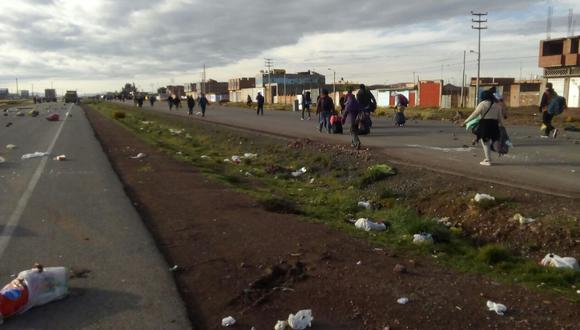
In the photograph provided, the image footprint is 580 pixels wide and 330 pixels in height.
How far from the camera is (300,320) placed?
14.0ft

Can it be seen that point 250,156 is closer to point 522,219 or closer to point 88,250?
point 522,219

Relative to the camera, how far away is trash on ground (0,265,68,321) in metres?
4.42

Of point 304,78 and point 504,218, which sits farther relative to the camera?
point 304,78

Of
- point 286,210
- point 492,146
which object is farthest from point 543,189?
point 286,210

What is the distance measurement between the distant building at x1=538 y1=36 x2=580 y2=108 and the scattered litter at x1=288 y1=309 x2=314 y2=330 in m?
54.7

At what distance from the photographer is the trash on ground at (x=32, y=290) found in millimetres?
4422

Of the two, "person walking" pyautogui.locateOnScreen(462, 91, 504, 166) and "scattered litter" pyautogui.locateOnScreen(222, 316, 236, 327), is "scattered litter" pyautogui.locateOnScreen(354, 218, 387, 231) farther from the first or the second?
"person walking" pyautogui.locateOnScreen(462, 91, 504, 166)

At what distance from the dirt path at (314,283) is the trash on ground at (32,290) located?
3.49 feet

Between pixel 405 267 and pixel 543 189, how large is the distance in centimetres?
412

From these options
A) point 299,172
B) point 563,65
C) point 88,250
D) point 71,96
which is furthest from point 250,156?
point 71,96

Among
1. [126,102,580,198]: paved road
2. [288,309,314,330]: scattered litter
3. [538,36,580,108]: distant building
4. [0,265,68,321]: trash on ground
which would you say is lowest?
[288,309,314,330]: scattered litter

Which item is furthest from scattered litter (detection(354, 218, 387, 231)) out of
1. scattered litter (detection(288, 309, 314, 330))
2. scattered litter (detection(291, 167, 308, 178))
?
scattered litter (detection(291, 167, 308, 178))

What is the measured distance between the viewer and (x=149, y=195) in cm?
984

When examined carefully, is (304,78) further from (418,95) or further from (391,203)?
(391,203)
